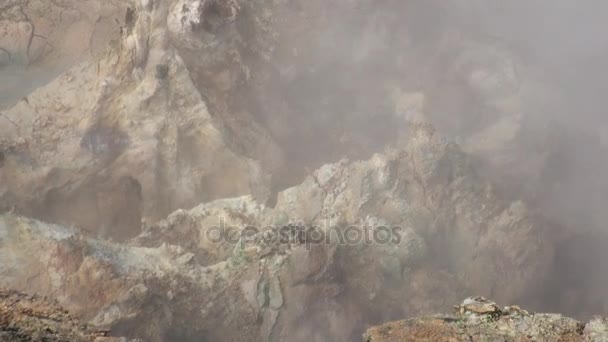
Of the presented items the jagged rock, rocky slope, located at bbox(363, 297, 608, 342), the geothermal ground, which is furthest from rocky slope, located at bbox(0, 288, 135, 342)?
the jagged rock

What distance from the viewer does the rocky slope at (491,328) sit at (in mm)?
2553

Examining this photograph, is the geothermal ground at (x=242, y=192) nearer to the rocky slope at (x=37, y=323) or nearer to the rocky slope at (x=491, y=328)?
the rocky slope at (x=37, y=323)

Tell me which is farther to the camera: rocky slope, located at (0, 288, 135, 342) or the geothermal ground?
the geothermal ground

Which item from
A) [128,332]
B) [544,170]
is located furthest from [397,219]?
[544,170]

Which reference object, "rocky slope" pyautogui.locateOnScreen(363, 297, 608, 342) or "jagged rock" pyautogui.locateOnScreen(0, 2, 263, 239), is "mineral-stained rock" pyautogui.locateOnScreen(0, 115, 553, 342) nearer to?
"jagged rock" pyautogui.locateOnScreen(0, 2, 263, 239)

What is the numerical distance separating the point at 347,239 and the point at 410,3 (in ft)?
28.1

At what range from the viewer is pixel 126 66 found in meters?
7.46

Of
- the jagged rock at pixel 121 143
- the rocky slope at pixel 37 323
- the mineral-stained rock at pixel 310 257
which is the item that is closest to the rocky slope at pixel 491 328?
the rocky slope at pixel 37 323

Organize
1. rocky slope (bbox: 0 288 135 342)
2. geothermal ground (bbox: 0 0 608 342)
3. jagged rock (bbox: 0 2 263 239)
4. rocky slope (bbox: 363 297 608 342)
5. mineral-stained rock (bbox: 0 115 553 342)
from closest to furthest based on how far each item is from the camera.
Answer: rocky slope (bbox: 0 288 135 342) → rocky slope (bbox: 363 297 608 342) → mineral-stained rock (bbox: 0 115 553 342) → geothermal ground (bbox: 0 0 608 342) → jagged rock (bbox: 0 2 263 239)

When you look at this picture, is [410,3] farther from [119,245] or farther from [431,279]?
[119,245]

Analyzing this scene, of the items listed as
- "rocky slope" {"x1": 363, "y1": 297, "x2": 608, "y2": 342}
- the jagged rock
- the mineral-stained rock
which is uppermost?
the jagged rock

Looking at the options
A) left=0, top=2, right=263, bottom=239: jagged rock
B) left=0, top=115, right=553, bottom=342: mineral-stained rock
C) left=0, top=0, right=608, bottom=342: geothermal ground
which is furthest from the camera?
left=0, top=2, right=263, bottom=239: jagged rock

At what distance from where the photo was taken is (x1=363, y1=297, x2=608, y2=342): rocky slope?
2553 millimetres

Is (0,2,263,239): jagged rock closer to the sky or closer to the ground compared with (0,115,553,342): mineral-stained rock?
closer to the sky
